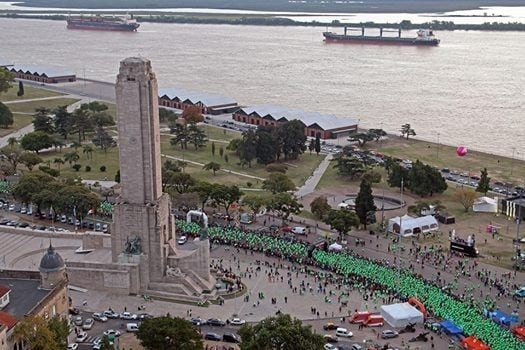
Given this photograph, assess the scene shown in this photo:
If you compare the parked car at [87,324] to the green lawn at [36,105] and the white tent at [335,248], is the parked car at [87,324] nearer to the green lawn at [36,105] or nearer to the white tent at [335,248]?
the white tent at [335,248]

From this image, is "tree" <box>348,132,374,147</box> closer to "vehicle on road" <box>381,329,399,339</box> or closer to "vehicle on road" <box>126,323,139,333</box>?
"vehicle on road" <box>381,329,399,339</box>

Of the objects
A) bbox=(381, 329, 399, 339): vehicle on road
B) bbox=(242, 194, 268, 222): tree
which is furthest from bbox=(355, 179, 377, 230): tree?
bbox=(381, 329, 399, 339): vehicle on road

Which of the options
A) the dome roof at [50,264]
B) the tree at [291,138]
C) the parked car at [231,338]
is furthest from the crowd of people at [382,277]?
the tree at [291,138]

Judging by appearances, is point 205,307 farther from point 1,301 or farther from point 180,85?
point 180,85

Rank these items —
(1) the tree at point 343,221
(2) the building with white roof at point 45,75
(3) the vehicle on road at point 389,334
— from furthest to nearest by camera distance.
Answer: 1. (2) the building with white roof at point 45,75
2. (1) the tree at point 343,221
3. (3) the vehicle on road at point 389,334

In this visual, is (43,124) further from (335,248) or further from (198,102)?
(335,248)

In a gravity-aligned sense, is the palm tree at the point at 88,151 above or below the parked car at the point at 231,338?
below

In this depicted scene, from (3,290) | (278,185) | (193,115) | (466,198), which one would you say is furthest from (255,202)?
(193,115)

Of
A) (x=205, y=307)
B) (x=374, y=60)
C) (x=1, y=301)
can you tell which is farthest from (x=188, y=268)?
(x=374, y=60)
